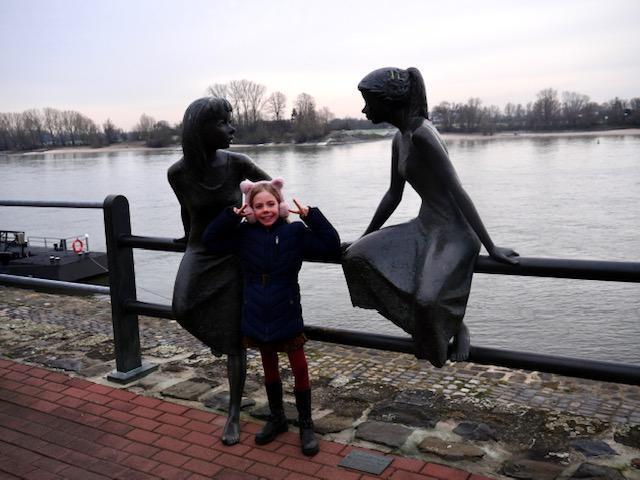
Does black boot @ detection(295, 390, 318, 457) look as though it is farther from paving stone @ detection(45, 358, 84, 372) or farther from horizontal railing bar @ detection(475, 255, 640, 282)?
paving stone @ detection(45, 358, 84, 372)

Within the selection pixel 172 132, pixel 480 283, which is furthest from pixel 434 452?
pixel 172 132

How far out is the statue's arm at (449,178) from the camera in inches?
108

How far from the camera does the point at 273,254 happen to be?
3.06 m

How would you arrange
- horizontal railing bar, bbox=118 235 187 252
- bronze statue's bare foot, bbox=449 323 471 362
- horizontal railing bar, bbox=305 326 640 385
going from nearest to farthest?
horizontal railing bar, bbox=305 326 640 385, bronze statue's bare foot, bbox=449 323 471 362, horizontal railing bar, bbox=118 235 187 252

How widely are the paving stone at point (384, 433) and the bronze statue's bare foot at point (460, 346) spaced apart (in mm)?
577

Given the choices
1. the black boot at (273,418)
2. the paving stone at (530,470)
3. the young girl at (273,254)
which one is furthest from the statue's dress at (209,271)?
the paving stone at (530,470)

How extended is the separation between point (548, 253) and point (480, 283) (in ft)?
9.81

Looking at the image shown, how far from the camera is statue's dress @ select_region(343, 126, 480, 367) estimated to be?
273cm

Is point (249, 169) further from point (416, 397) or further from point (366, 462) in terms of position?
point (416, 397)

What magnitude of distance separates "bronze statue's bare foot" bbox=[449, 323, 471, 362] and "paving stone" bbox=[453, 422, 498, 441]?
58 cm

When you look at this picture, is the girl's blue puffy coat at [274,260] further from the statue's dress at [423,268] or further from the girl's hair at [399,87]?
the girl's hair at [399,87]

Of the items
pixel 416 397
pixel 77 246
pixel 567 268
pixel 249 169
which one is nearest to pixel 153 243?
pixel 249 169

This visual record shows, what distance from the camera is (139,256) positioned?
18.6 meters

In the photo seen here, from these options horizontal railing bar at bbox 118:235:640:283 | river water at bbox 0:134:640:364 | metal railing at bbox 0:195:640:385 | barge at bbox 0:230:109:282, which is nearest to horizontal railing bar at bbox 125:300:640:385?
metal railing at bbox 0:195:640:385
